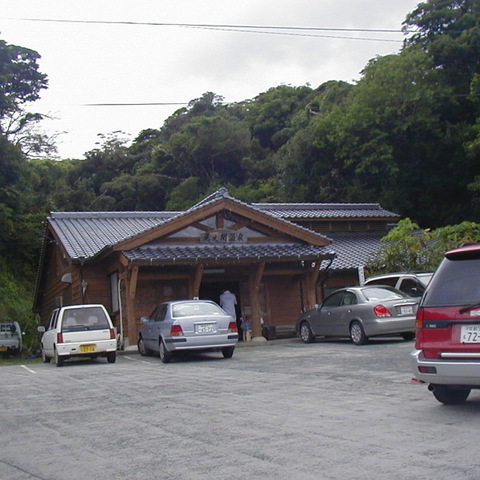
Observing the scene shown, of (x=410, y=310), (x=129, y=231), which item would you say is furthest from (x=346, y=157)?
(x=410, y=310)

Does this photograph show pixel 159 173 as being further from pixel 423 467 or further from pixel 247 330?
pixel 423 467

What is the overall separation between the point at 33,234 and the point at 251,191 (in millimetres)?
17274

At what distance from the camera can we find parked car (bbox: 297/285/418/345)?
17.4 meters

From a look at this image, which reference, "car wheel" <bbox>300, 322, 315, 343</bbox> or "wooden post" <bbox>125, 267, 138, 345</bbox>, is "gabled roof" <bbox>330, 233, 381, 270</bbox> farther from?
"wooden post" <bbox>125, 267, 138, 345</bbox>

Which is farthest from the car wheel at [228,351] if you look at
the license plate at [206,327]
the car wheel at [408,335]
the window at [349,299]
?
the car wheel at [408,335]

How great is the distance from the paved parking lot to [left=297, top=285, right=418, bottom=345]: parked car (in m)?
4.58

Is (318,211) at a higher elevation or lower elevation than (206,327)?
higher

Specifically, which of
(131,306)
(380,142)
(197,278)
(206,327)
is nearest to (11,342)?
(131,306)

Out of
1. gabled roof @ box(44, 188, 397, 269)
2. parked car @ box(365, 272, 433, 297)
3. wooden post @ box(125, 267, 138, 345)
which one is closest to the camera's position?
parked car @ box(365, 272, 433, 297)

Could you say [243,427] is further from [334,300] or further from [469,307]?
[334,300]

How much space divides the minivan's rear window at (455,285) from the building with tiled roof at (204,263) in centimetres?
1433

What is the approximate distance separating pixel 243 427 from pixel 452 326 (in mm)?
2527

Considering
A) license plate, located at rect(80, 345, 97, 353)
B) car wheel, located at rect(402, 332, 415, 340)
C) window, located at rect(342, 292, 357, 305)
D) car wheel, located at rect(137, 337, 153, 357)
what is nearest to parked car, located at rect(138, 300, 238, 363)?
license plate, located at rect(80, 345, 97, 353)

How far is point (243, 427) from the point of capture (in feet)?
24.0
